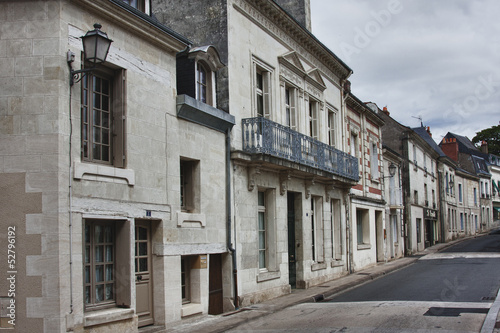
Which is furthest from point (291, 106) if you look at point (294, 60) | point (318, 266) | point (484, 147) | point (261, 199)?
point (484, 147)

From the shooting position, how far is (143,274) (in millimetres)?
9953

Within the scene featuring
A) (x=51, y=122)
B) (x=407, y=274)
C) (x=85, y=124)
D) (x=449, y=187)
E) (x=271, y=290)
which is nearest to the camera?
(x=51, y=122)

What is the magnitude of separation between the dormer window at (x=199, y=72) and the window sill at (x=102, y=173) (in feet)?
10.1

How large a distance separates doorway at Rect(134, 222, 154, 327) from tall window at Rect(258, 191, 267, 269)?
5.11 metres

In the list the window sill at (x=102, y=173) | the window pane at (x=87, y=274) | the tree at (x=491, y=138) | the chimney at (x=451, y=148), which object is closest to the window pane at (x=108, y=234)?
the window pane at (x=87, y=274)

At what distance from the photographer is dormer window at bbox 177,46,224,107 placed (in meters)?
11.7

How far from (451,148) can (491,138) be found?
12.6 metres

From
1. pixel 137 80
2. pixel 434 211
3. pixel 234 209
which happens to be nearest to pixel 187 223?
pixel 234 209

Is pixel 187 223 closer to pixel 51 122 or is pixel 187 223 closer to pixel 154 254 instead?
pixel 154 254

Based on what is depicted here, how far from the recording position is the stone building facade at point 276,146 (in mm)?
13320

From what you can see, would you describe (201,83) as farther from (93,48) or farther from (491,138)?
(491,138)

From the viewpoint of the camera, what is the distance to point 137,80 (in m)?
9.74

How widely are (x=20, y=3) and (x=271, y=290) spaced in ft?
30.1

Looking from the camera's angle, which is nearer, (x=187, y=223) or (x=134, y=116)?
(x=134, y=116)
